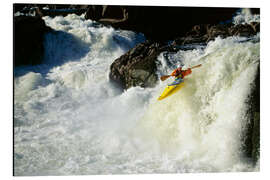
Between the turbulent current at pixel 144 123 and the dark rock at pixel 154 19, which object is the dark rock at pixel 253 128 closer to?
the turbulent current at pixel 144 123

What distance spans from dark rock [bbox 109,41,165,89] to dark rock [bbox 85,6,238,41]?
0.73 m

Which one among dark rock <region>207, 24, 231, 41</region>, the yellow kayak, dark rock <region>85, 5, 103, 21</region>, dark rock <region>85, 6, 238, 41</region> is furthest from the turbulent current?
dark rock <region>85, 5, 103, 21</region>

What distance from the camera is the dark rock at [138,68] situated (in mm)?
4680

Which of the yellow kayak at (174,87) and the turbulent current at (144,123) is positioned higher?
the yellow kayak at (174,87)

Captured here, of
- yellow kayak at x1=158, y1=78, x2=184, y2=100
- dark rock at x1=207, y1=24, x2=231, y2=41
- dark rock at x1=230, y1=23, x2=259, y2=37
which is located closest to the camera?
yellow kayak at x1=158, y1=78, x2=184, y2=100

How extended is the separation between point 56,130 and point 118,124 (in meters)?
0.74

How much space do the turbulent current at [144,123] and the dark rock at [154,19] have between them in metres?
1.11

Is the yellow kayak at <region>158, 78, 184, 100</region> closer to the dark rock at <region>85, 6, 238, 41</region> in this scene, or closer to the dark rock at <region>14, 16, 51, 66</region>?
the dark rock at <region>85, 6, 238, 41</region>

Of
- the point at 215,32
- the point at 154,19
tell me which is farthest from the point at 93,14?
the point at 215,32

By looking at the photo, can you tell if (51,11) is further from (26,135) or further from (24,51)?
(26,135)

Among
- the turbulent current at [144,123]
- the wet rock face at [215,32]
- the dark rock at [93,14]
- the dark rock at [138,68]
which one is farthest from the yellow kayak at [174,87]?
the dark rock at [93,14]

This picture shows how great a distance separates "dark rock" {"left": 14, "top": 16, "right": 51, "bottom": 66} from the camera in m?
5.48

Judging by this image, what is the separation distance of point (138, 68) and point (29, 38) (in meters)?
2.34

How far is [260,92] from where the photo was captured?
3264mm
